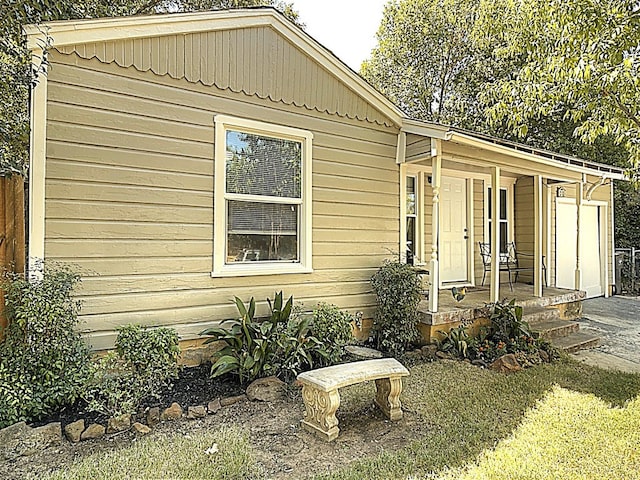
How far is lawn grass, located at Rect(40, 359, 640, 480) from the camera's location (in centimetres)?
269

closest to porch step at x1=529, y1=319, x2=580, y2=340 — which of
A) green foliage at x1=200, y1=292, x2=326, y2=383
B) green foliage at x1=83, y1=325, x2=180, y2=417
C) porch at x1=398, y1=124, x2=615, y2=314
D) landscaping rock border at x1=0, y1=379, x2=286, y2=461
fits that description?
porch at x1=398, y1=124, x2=615, y2=314

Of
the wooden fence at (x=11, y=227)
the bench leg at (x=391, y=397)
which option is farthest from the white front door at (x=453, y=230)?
the wooden fence at (x=11, y=227)

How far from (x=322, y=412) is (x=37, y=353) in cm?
220

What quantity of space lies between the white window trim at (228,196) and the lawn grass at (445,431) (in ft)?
5.52

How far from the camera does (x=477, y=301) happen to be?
248 inches

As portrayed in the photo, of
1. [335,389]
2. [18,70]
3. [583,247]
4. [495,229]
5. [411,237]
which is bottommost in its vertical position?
[335,389]

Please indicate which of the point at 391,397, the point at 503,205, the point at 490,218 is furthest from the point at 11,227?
the point at 503,205

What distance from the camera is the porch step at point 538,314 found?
6344 millimetres

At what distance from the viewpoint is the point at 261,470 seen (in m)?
2.73

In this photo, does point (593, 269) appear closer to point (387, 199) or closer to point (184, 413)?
point (387, 199)

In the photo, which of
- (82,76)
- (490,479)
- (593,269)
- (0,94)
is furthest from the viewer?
(593,269)

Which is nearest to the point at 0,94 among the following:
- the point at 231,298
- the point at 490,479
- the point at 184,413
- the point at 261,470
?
the point at 231,298

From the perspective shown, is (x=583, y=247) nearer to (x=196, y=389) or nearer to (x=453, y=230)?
(x=453, y=230)

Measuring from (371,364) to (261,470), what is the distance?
1.20m
